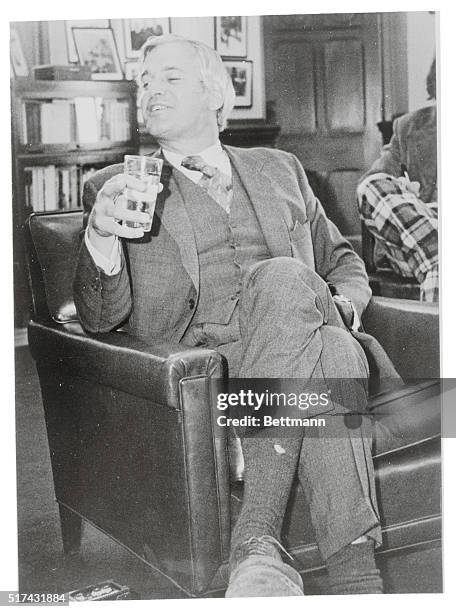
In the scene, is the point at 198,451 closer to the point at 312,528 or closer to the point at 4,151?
the point at 312,528

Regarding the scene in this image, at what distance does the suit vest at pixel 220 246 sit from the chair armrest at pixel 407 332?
0.28 m

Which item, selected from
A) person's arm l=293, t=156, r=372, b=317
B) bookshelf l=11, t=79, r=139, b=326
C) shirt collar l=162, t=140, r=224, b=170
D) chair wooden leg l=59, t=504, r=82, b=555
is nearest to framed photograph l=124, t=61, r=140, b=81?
bookshelf l=11, t=79, r=139, b=326

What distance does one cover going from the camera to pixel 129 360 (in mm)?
1370

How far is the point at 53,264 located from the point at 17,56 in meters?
0.43

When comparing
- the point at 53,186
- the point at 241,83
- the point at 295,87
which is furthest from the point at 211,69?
the point at 53,186

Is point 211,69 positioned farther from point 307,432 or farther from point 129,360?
point 307,432

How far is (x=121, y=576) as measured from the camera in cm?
154

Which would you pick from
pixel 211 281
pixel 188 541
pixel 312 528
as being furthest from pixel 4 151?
pixel 312 528

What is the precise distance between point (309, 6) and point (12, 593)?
133 centimetres

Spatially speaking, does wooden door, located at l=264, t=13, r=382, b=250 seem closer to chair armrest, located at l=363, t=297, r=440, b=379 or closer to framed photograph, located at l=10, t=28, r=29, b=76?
chair armrest, located at l=363, t=297, r=440, b=379

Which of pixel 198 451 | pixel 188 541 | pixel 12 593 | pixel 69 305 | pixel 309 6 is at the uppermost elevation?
pixel 309 6

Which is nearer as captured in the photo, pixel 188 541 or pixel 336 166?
pixel 188 541

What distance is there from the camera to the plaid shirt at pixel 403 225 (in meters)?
1.56

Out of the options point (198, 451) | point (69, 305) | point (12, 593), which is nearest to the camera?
point (198, 451)
